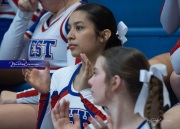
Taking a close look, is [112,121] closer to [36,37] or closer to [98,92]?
[98,92]

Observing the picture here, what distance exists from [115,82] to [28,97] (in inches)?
36.2

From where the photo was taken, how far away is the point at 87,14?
2.46 meters

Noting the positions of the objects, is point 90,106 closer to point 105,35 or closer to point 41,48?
point 105,35

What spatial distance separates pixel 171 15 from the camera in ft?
7.98

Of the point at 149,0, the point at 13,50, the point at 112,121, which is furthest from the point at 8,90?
the point at 112,121

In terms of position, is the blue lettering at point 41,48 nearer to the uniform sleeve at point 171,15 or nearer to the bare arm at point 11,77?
the bare arm at point 11,77

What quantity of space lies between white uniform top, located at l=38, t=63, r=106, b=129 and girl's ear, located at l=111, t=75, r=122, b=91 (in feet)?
1.13

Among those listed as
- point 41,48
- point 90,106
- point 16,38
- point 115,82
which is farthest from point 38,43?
point 115,82

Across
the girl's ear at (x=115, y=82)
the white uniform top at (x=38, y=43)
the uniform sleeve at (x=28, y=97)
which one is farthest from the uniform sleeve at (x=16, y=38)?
the girl's ear at (x=115, y=82)

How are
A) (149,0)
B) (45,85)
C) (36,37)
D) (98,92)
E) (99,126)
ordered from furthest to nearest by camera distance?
(149,0) → (36,37) → (45,85) → (98,92) → (99,126)

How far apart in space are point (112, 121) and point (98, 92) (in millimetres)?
116

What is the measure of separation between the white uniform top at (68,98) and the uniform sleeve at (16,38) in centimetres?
56

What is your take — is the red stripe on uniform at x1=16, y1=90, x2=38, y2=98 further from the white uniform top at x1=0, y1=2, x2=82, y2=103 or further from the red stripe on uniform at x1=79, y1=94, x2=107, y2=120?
the red stripe on uniform at x1=79, y1=94, x2=107, y2=120

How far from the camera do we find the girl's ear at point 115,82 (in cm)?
193
